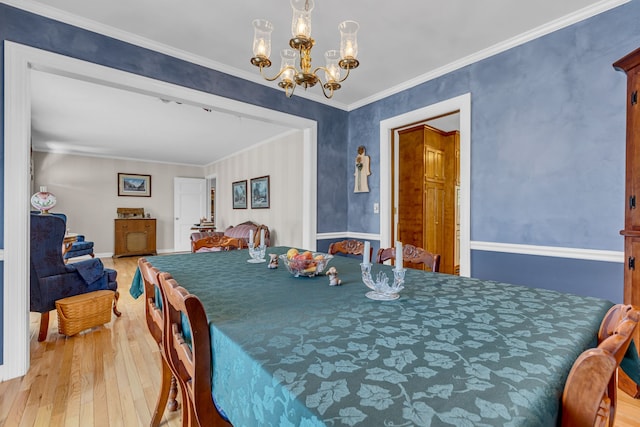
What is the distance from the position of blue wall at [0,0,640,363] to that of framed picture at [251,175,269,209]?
2.75 meters

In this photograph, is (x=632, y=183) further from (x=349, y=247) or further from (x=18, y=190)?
(x=18, y=190)

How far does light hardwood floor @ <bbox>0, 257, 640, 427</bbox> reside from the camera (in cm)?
163

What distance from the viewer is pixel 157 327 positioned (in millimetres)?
1416

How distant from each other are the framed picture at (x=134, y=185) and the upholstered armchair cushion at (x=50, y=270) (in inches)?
215

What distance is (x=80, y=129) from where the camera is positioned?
4.98 meters

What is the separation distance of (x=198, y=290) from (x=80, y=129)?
5.36m

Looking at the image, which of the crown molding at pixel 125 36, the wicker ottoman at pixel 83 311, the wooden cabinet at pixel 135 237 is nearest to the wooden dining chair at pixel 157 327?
the wicker ottoman at pixel 83 311

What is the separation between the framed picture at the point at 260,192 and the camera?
5.68 metres

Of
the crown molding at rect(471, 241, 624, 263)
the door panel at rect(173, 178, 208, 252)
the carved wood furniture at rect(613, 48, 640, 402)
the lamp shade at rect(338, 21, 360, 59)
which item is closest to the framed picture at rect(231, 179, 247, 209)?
the door panel at rect(173, 178, 208, 252)

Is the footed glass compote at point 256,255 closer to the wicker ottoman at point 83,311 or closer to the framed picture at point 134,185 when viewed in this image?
the wicker ottoman at point 83,311

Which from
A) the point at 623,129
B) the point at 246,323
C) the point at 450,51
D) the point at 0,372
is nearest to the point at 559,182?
the point at 623,129

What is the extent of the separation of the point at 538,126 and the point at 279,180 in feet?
12.7

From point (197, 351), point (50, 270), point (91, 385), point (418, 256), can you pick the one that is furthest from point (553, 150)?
point (50, 270)

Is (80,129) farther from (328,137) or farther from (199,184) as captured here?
(328,137)
